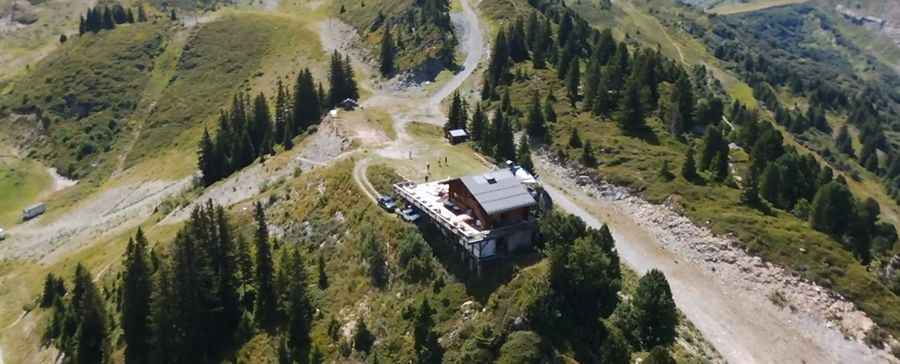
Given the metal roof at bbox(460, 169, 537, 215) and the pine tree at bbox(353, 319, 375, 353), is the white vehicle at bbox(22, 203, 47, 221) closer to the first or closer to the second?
the pine tree at bbox(353, 319, 375, 353)

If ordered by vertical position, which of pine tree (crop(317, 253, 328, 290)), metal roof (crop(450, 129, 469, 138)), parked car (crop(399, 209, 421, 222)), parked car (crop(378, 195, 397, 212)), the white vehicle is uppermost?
parked car (crop(399, 209, 421, 222))

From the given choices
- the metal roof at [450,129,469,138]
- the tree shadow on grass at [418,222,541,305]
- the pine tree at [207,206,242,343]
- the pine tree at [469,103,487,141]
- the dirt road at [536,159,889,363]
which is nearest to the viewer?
the tree shadow on grass at [418,222,541,305]

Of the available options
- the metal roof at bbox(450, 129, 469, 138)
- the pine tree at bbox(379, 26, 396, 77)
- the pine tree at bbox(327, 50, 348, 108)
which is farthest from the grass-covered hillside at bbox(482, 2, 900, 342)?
the pine tree at bbox(327, 50, 348, 108)

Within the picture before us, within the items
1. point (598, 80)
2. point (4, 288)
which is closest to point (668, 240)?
point (598, 80)

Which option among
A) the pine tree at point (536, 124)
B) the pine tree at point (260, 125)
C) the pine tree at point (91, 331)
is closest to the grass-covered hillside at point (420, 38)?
the pine tree at point (260, 125)

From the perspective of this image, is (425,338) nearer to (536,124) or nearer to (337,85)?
(536,124)

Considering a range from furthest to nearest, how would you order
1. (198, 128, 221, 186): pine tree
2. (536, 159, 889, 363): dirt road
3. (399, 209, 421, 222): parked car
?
(198, 128, 221, 186): pine tree < (399, 209, 421, 222): parked car < (536, 159, 889, 363): dirt road
